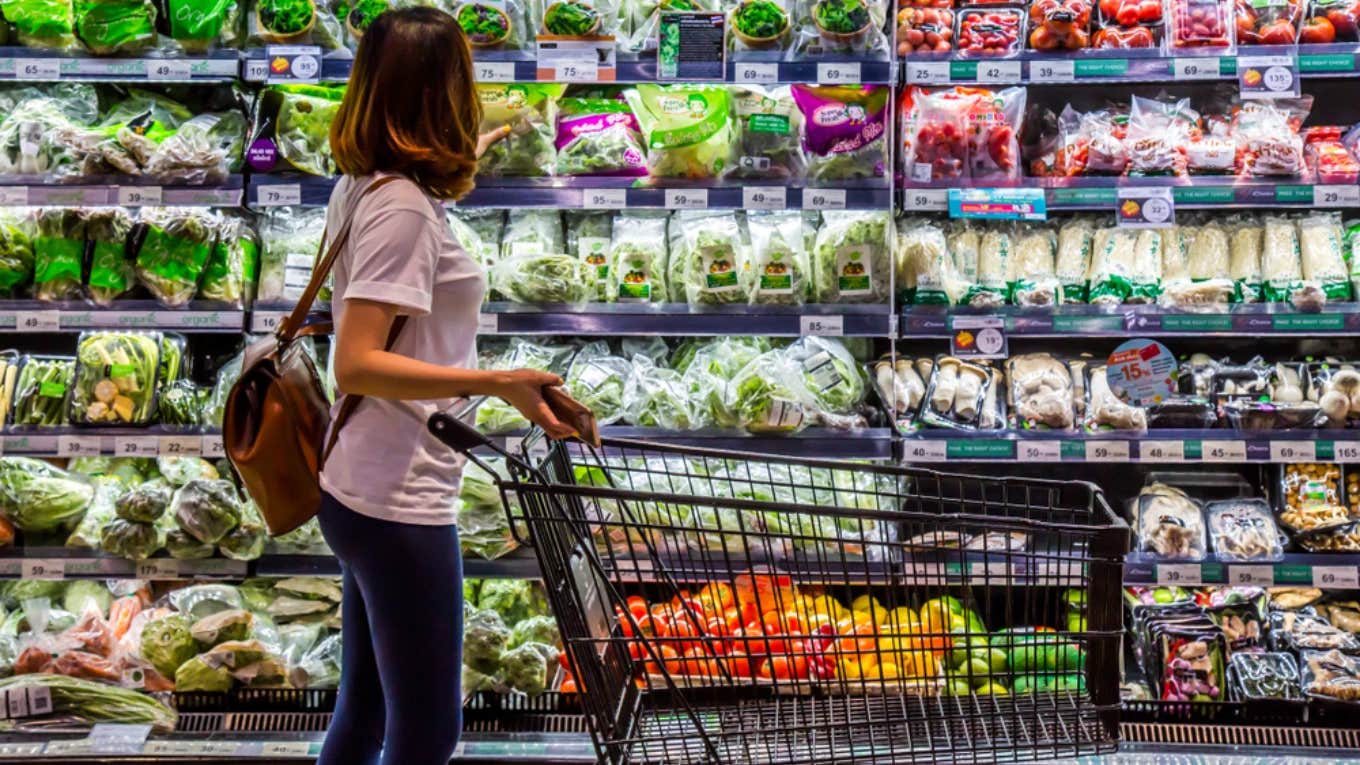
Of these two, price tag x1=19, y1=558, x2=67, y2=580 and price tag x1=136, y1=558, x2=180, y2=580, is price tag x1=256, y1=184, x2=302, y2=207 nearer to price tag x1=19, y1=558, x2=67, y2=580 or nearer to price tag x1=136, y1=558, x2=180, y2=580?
price tag x1=136, y1=558, x2=180, y2=580

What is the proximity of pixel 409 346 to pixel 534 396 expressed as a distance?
0.30 meters

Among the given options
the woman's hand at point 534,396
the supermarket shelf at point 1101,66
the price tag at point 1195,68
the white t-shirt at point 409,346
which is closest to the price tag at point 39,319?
the white t-shirt at point 409,346

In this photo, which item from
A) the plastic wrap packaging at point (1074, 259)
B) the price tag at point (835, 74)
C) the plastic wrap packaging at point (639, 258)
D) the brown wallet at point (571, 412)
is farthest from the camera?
the plastic wrap packaging at point (1074, 259)

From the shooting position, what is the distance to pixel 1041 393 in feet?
11.0

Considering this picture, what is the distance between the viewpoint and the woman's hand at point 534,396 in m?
1.50

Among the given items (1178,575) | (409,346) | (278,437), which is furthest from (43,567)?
(1178,575)

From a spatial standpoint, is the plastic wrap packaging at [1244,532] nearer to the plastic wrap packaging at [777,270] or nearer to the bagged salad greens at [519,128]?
the plastic wrap packaging at [777,270]

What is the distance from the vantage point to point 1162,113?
3492 mm

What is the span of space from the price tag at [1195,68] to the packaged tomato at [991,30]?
1.28ft

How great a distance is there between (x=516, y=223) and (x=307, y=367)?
1633 millimetres

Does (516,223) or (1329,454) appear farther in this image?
(516,223)

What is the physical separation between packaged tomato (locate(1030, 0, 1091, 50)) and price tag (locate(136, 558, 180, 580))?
8.45 feet

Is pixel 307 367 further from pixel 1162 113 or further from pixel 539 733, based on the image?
pixel 1162 113

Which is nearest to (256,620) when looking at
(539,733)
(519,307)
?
(539,733)
